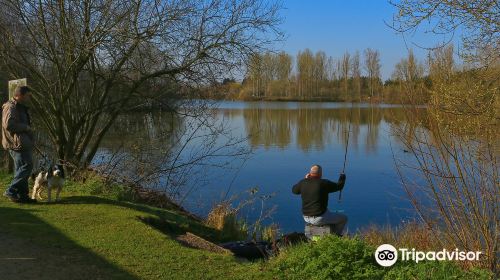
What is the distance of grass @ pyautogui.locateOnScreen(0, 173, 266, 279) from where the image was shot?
223 inches

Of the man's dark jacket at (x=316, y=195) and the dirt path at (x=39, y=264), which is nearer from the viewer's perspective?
the dirt path at (x=39, y=264)

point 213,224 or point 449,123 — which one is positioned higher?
point 449,123

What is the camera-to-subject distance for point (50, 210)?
8219 millimetres

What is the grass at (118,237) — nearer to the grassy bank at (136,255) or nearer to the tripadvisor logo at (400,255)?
the grassy bank at (136,255)

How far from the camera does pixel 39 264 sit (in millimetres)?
5695

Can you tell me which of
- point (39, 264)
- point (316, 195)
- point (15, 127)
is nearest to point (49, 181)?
point (15, 127)

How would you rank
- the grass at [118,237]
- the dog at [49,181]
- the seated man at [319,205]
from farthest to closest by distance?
1. the dog at [49,181]
2. the seated man at [319,205]
3. the grass at [118,237]

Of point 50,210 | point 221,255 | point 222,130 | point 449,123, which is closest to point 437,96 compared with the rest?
point 449,123

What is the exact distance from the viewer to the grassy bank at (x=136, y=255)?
5.13 meters

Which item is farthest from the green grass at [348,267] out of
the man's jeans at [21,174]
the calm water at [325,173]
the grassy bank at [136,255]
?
the man's jeans at [21,174]

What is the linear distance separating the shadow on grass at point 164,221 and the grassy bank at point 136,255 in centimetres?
9

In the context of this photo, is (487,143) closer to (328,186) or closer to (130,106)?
(328,186)

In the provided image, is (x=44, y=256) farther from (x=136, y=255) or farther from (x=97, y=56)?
(x=97, y=56)

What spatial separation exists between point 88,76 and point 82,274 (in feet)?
27.1
